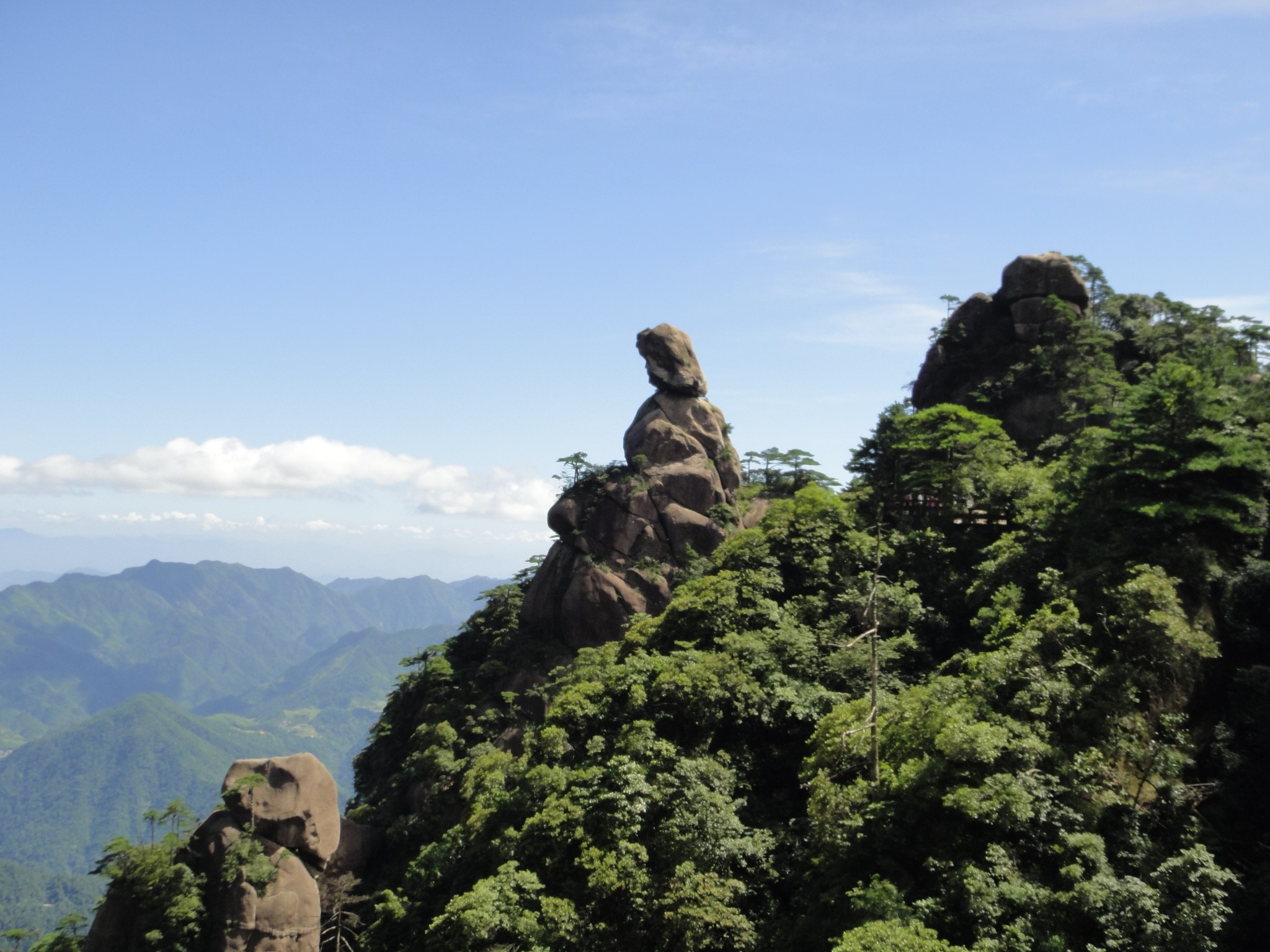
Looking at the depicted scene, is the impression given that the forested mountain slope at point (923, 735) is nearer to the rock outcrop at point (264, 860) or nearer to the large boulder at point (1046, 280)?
the rock outcrop at point (264, 860)

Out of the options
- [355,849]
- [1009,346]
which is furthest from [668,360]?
[355,849]

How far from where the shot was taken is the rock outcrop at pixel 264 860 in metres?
27.0

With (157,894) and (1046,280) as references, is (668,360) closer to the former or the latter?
(1046,280)

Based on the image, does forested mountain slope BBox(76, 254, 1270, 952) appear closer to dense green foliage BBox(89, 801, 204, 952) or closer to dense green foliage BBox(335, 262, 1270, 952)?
dense green foliage BBox(335, 262, 1270, 952)

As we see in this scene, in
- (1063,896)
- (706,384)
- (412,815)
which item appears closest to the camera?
(1063,896)

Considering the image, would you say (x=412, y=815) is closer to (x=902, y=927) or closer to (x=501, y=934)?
(x=501, y=934)

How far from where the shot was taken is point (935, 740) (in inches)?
731

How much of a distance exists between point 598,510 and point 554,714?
17.1 meters

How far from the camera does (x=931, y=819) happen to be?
17906 mm

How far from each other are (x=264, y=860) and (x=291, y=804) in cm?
196

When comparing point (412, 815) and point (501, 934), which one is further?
point (412, 815)

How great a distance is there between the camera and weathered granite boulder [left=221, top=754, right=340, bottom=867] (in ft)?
94.9

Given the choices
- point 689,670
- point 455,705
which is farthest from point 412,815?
point 689,670

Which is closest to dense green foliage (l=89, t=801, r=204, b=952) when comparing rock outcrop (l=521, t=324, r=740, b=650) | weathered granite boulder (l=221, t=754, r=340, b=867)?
weathered granite boulder (l=221, t=754, r=340, b=867)
